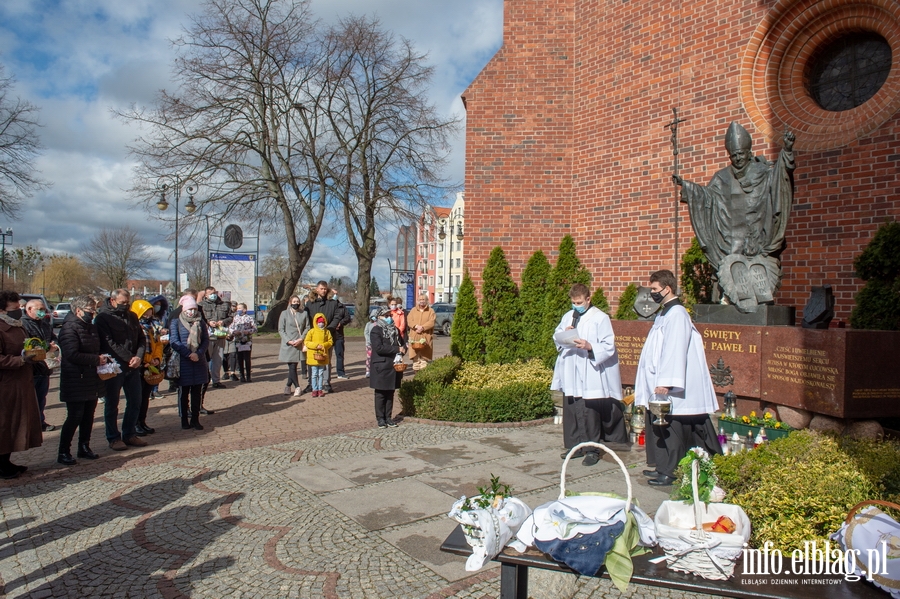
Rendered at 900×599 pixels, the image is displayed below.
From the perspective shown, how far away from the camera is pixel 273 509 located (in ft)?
16.0

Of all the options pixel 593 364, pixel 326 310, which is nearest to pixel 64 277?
pixel 326 310

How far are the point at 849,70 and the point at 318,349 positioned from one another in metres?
9.40

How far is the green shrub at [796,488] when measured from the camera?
3.13 m

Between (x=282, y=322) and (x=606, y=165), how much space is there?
6745mm

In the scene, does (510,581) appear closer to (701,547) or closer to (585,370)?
(701,547)

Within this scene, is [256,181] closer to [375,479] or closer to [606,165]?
[606,165]

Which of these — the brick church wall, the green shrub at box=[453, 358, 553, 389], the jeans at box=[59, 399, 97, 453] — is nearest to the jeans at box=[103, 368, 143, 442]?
the jeans at box=[59, 399, 97, 453]

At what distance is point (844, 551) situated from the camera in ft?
8.30

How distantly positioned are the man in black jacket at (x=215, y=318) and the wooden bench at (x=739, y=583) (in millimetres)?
Result: 9547

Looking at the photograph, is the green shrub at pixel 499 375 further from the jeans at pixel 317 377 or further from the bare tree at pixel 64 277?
the bare tree at pixel 64 277

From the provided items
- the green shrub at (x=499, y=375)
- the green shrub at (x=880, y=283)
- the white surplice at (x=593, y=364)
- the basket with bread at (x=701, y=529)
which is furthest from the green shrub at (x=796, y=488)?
the green shrub at (x=499, y=375)

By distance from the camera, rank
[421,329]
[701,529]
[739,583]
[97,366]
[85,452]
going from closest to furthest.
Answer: [739,583], [701,529], [97,366], [85,452], [421,329]

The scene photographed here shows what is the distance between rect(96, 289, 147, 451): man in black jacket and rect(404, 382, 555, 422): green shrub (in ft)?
11.8

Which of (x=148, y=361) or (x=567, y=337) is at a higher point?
(x=567, y=337)
